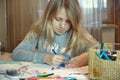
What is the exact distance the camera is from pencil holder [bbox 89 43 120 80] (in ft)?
2.22

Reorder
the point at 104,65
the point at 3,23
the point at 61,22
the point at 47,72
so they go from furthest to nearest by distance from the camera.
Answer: the point at 3,23 < the point at 61,22 < the point at 47,72 < the point at 104,65

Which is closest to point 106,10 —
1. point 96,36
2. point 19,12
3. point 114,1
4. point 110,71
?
point 114,1

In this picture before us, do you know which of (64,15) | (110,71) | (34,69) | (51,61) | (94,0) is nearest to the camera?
(110,71)

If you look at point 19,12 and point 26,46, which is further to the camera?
point 19,12

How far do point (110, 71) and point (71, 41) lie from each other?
536 mm

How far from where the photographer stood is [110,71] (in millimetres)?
680

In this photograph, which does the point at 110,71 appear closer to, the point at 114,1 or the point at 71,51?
the point at 71,51

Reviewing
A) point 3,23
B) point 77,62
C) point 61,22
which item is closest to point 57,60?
point 77,62

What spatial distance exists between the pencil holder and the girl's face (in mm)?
453

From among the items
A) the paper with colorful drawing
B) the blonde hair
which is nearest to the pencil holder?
the paper with colorful drawing

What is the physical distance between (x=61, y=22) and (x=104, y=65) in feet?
1.69

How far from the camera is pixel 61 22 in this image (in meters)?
1.15

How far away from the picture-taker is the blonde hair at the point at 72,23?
3.74 feet

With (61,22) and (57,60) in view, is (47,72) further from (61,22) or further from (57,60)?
(61,22)
